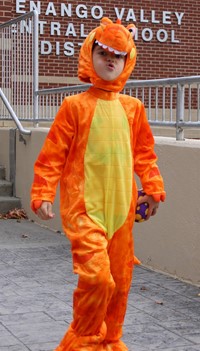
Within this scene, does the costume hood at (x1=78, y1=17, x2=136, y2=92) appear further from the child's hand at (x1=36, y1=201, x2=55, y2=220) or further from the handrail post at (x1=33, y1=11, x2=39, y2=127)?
the handrail post at (x1=33, y1=11, x2=39, y2=127)

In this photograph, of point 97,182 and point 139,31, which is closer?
point 97,182

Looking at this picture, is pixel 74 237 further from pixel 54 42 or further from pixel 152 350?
pixel 54 42

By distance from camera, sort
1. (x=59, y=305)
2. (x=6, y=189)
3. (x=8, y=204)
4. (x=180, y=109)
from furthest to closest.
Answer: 1. (x=6, y=189)
2. (x=8, y=204)
3. (x=180, y=109)
4. (x=59, y=305)

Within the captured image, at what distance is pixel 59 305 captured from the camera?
6250 mm

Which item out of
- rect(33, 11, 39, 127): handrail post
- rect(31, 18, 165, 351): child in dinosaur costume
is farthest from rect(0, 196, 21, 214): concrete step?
rect(31, 18, 165, 351): child in dinosaur costume

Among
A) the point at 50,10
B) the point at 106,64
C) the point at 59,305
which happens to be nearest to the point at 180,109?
the point at 59,305

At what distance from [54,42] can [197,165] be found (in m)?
7.88

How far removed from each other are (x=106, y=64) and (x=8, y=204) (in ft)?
21.5

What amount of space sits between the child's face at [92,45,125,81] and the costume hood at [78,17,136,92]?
0.08ft

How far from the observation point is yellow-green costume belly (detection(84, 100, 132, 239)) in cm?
453

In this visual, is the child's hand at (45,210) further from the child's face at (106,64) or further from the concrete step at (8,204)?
the concrete step at (8,204)

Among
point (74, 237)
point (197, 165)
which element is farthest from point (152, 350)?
point (197, 165)

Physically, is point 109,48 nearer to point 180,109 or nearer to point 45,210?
point 45,210

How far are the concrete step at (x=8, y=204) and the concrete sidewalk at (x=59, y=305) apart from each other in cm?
218
